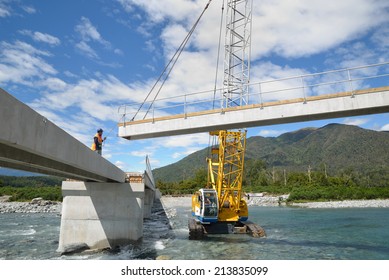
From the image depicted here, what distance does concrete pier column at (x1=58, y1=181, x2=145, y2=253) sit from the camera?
16312 mm

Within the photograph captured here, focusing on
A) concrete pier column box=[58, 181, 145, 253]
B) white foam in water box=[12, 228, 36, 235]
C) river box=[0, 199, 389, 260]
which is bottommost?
river box=[0, 199, 389, 260]

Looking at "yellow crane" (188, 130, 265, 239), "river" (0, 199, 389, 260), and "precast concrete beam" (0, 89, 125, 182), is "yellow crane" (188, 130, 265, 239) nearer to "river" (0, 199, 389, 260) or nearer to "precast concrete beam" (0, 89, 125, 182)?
"river" (0, 199, 389, 260)

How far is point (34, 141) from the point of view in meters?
6.70

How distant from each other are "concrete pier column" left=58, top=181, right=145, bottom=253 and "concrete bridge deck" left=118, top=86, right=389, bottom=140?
3.34 m

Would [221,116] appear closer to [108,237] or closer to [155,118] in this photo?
[155,118]

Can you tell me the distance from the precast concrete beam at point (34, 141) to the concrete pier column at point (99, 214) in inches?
192

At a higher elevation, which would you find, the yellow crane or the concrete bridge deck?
the concrete bridge deck

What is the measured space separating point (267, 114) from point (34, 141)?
10226 mm

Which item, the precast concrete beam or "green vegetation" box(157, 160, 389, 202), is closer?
the precast concrete beam

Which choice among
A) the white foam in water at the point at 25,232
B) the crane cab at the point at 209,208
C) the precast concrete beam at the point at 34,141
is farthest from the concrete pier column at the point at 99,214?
the white foam in water at the point at 25,232

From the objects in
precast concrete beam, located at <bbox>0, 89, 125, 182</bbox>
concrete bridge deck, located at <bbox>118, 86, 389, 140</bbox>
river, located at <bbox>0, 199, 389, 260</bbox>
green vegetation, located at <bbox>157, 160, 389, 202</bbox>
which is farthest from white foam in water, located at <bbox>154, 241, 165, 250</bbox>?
green vegetation, located at <bbox>157, 160, 389, 202</bbox>

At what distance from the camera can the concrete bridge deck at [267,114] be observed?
13016mm

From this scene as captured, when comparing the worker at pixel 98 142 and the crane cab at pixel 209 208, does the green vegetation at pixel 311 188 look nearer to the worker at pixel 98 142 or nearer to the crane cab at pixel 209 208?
the crane cab at pixel 209 208
